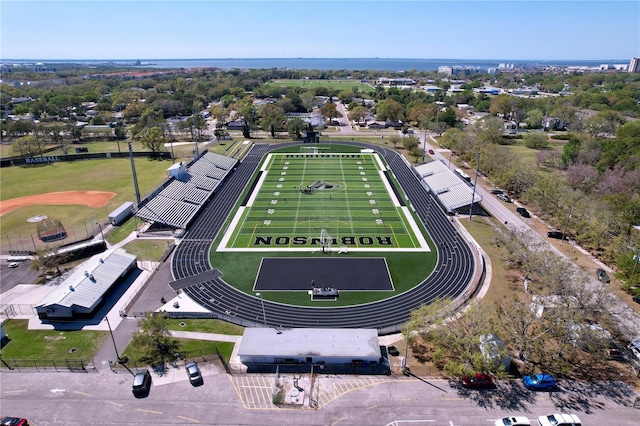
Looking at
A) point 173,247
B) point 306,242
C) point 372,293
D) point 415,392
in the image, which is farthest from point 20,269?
point 415,392

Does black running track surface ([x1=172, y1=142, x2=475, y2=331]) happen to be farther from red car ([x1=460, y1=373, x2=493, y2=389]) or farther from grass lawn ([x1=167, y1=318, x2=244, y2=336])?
red car ([x1=460, y1=373, x2=493, y2=389])

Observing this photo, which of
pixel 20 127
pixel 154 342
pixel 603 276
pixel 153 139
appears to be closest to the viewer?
pixel 154 342

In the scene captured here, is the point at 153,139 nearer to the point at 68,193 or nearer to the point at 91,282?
the point at 68,193

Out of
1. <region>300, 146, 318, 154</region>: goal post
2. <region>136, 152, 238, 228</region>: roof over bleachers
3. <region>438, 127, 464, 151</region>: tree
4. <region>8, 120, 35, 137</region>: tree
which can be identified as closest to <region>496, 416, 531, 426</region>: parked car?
<region>136, 152, 238, 228</region>: roof over bleachers

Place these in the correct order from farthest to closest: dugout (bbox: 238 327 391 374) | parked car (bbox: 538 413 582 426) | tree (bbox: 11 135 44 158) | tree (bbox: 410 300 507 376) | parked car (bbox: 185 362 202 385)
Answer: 1. tree (bbox: 11 135 44 158)
2. dugout (bbox: 238 327 391 374)
3. parked car (bbox: 185 362 202 385)
4. tree (bbox: 410 300 507 376)
5. parked car (bbox: 538 413 582 426)

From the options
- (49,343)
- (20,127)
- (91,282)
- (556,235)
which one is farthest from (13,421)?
(20,127)

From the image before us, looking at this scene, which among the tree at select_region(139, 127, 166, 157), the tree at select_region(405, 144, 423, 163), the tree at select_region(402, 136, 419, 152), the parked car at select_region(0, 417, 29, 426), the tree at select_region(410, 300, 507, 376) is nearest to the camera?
the parked car at select_region(0, 417, 29, 426)

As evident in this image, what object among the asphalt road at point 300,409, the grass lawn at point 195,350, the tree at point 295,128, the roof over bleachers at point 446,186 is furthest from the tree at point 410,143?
the grass lawn at point 195,350
